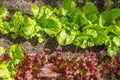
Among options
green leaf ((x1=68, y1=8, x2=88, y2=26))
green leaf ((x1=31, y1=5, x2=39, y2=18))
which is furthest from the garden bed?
green leaf ((x1=68, y1=8, x2=88, y2=26))

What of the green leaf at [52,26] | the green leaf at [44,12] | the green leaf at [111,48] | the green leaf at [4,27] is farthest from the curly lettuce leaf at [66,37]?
the green leaf at [4,27]

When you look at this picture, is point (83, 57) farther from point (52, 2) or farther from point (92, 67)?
point (52, 2)

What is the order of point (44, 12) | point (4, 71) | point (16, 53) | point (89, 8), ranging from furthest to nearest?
1. point (89, 8)
2. point (44, 12)
3. point (16, 53)
4. point (4, 71)

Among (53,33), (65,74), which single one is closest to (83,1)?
(53,33)

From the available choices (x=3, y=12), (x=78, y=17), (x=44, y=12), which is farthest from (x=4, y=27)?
(x=78, y=17)

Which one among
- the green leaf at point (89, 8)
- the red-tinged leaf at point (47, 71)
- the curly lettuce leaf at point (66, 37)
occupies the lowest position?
the red-tinged leaf at point (47, 71)

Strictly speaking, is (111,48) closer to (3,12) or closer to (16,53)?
(16,53)

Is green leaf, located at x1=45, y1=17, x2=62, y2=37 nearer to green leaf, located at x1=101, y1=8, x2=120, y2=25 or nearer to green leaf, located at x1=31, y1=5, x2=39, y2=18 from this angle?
green leaf, located at x1=31, y1=5, x2=39, y2=18

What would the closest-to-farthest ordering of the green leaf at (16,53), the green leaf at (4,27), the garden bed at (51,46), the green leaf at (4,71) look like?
the green leaf at (4,71), the green leaf at (16,53), the green leaf at (4,27), the garden bed at (51,46)

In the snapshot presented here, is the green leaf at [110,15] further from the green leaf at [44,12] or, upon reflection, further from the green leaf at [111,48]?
the green leaf at [44,12]
